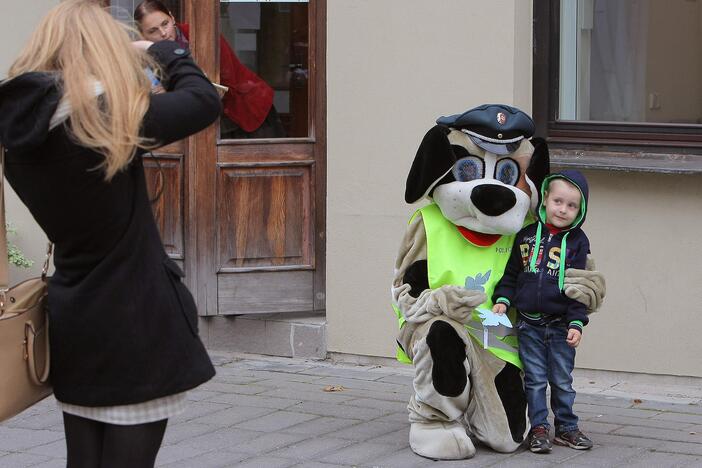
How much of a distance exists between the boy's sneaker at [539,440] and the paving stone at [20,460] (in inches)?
82.7

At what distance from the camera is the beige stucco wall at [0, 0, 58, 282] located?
839cm

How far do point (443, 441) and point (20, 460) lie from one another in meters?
1.83

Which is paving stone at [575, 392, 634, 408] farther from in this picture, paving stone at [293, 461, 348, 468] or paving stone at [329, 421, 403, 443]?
paving stone at [293, 461, 348, 468]

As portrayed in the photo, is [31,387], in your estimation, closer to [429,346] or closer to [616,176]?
[429,346]

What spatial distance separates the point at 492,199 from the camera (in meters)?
5.21

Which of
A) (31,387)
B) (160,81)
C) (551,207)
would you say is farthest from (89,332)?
(551,207)

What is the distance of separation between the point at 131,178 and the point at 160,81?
0.96ft

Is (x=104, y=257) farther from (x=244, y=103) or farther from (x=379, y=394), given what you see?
(x=244, y=103)

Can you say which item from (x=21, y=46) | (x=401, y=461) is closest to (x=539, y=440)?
(x=401, y=461)

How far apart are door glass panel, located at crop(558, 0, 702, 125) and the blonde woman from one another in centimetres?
419

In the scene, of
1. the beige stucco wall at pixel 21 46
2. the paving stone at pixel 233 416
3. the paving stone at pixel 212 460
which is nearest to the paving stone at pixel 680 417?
the paving stone at pixel 233 416

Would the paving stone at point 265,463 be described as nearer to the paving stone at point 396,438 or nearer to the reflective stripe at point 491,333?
the paving stone at point 396,438

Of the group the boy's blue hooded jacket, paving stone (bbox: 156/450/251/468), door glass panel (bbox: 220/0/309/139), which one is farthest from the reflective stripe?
door glass panel (bbox: 220/0/309/139)

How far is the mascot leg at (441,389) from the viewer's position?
Result: 520 cm
